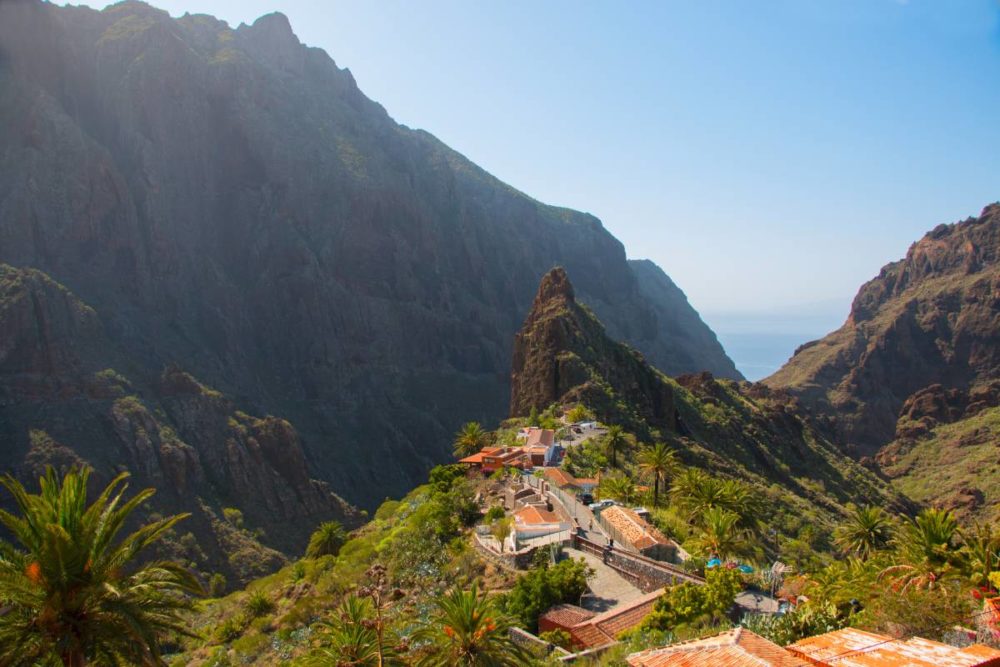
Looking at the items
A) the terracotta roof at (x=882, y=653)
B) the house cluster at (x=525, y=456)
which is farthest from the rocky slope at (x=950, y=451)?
the terracotta roof at (x=882, y=653)

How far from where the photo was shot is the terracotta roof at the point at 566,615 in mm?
26931

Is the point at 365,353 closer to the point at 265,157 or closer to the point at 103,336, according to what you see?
the point at 265,157

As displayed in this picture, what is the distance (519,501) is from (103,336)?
8786cm

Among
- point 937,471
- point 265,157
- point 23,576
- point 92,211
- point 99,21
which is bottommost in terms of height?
point 937,471

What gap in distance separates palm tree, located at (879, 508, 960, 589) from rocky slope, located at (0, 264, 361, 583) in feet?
221

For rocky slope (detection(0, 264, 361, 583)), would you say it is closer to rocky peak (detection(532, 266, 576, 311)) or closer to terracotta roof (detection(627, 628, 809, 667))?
rocky peak (detection(532, 266, 576, 311))

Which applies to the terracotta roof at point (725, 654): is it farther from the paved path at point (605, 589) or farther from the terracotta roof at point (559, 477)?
the terracotta roof at point (559, 477)

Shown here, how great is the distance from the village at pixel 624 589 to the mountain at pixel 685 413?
950 inches

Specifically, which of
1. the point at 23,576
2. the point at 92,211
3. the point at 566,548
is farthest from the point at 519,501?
the point at 92,211

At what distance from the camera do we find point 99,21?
164 m

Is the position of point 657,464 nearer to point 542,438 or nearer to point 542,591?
point 542,438

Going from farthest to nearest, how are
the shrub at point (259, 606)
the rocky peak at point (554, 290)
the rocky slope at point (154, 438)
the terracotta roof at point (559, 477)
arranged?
the rocky peak at point (554, 290), the rocky slope at point (154, 438), the terracotta roof at point (559, 477), the shrub at point (259, 606)

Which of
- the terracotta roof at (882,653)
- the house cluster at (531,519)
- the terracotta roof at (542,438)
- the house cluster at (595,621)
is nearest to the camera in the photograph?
the terracotta roof at (882,653)

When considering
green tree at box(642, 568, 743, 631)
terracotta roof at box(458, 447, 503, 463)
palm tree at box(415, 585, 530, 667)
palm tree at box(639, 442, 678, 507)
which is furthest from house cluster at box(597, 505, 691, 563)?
terracotta roof at box(458, 447, 503, 463)
